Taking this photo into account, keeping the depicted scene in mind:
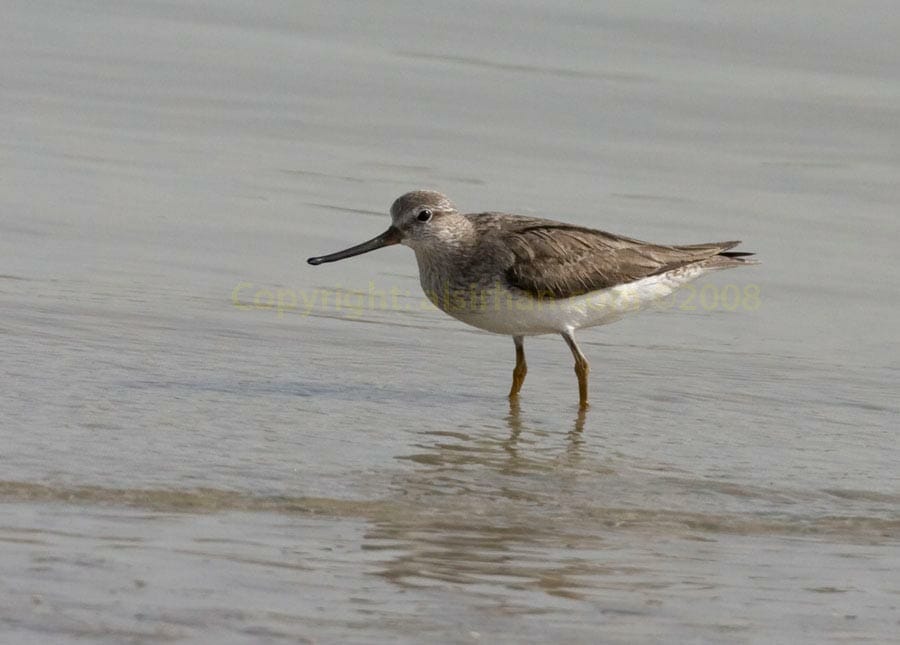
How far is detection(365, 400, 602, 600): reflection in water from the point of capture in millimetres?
6297

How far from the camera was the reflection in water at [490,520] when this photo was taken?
6297 millimetres

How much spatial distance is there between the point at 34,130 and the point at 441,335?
621 cm

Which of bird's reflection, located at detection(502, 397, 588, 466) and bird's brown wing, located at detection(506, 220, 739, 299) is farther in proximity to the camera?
bird's brown wing, located at detection(506, 220, 739, 299)

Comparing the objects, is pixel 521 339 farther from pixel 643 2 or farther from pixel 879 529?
pixel 643 2

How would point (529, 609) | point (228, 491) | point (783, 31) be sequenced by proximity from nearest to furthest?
point (529, 609), point (228, 491), point (783, 31)

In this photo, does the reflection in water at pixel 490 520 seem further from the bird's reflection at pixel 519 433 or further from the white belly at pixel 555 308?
the white belly at pixel 555 308

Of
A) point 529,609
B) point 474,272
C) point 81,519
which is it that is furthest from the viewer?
point 474,272

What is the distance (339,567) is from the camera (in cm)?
622

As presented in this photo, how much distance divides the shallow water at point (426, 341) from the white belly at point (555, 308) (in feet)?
1.48

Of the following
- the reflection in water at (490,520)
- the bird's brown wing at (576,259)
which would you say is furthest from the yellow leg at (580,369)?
the reflection in water at (490,520)

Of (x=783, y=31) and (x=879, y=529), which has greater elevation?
(x=783, y=31)

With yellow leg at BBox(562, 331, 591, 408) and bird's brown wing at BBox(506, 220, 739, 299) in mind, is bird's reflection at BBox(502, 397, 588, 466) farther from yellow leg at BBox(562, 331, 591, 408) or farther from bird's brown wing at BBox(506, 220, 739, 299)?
bird's brown wing at BBox(506, 220, 739, 299)

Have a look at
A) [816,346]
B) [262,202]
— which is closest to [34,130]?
[262,202]

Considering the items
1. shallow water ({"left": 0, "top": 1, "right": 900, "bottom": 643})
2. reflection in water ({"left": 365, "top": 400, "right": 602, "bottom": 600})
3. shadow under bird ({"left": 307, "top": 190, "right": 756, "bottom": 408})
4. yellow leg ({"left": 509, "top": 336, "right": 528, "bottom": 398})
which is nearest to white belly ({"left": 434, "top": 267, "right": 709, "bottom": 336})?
shadow under bird ({"left": 307, "top": 190, "right": 756, "bottom": 408})
